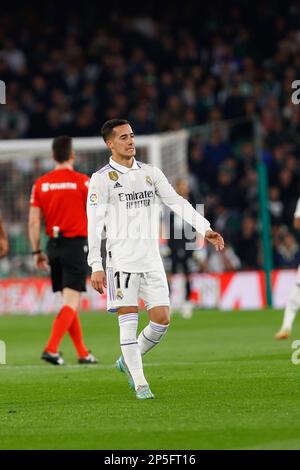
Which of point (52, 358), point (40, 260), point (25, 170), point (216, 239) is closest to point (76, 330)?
point (52, 358)

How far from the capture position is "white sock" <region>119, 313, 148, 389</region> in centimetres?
978

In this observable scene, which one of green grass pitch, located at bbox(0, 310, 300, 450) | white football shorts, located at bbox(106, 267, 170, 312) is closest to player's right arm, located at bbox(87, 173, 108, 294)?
white football shorts, located at bbox(106, 267, 170, 312)

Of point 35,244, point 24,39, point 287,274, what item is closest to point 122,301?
point 35,244

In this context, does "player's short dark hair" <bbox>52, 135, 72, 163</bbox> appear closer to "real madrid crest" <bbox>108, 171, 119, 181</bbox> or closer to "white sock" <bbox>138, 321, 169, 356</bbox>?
"real madrid crest" <bbox>108, 171, 119, 181</bbox>

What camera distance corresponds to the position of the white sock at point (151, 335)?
10070 millimetres

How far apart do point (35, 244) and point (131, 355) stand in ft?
14.0

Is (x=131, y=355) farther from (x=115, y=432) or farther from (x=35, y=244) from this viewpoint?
(x=35, y=244)

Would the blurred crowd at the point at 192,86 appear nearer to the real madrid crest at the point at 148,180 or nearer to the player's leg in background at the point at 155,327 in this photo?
the player's leg in background at the point at 155,327

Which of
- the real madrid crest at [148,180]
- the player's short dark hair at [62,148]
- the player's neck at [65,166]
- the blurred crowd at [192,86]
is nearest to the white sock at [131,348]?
the real madrid crest at [148,180]

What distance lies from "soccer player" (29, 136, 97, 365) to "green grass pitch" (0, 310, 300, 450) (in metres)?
0.84

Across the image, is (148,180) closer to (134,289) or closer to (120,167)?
(120,167)

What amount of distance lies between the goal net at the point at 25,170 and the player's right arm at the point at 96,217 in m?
13.5

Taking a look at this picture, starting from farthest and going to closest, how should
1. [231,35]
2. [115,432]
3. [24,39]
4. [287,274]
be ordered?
[24,39]
[231,35]
[287,274]
[115,432]

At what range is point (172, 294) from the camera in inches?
948
